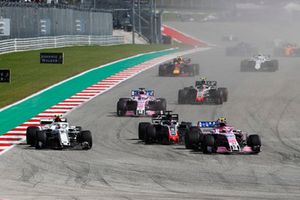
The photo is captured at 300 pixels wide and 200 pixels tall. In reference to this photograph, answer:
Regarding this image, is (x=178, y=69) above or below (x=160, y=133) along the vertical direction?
above

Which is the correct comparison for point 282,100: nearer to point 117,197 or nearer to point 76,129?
point 76,129

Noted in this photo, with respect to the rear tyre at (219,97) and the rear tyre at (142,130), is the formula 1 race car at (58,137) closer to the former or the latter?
the rear tyre at (142,130)

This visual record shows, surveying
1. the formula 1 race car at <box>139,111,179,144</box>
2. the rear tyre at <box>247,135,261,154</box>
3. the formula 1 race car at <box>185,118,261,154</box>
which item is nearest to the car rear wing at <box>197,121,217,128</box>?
the formula 1 race car at <box>185,118,261,154</box>

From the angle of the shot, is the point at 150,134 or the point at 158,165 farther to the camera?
the point at 150,134

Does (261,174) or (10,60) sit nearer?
(261,174)

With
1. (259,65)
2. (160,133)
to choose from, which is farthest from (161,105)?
(259,65)

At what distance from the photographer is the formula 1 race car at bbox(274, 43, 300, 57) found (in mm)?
79625

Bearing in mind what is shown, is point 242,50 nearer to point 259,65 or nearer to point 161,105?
point 259,65

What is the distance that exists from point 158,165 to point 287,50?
56.3 m

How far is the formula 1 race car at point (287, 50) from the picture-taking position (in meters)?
79.6

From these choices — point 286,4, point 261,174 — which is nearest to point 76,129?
point 261,174

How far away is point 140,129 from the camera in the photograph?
30.1 meters

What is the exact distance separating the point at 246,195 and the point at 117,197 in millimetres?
2818

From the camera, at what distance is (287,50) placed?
8025cm
